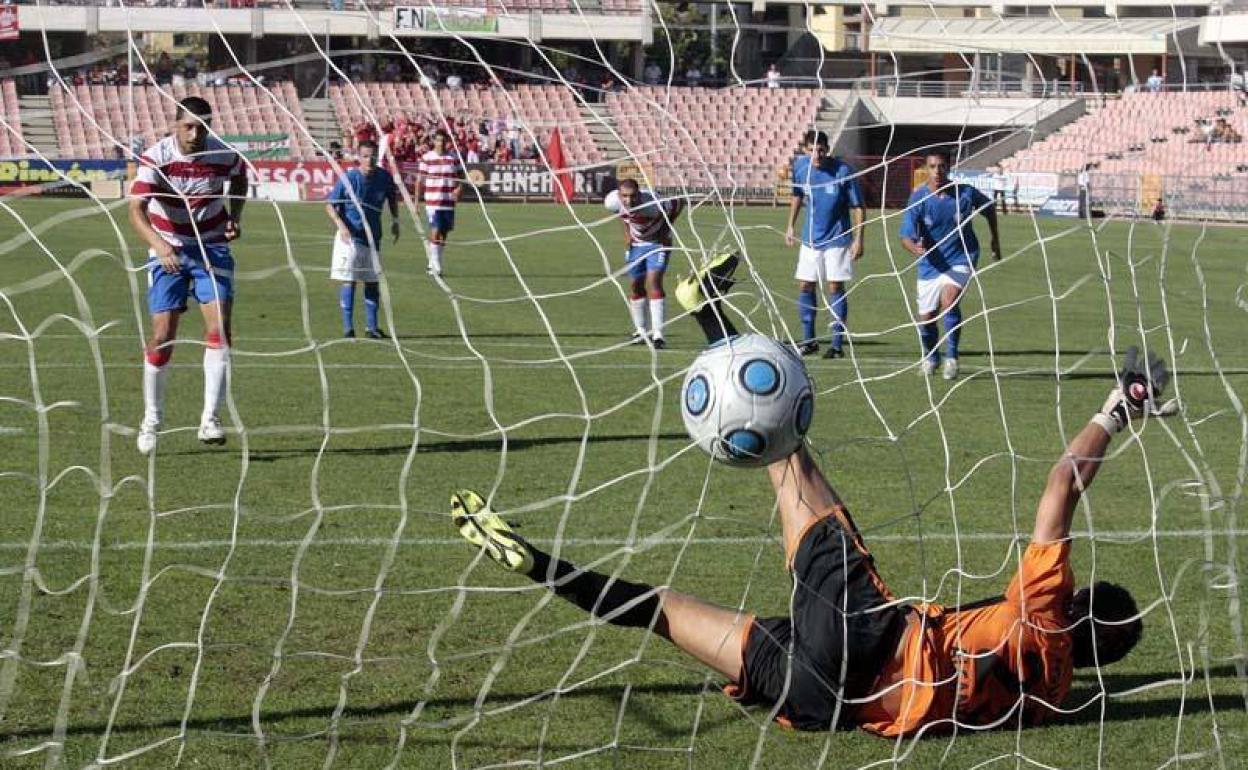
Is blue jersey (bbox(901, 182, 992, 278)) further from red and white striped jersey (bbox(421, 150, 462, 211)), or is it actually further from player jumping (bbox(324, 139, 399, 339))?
A: red and white striped jersey (bbox(421, 150, 462, 211))

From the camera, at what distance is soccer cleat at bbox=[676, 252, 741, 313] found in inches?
230

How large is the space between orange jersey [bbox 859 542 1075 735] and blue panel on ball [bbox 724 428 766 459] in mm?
670

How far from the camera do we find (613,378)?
12.3 m

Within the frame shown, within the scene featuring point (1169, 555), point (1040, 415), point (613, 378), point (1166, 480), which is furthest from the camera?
point (613, 378)

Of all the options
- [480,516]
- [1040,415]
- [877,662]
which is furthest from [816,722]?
[1040,415]

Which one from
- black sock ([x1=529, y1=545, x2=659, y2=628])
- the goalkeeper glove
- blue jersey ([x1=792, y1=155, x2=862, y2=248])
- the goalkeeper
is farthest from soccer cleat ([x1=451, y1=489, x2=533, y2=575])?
blue jersey ([x1=792, y1=155, x2=862, y2=248])

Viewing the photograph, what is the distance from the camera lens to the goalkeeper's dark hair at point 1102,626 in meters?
5.06

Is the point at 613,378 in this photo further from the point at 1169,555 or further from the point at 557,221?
the point at 557,221

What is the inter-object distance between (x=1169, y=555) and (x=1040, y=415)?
4170 mm

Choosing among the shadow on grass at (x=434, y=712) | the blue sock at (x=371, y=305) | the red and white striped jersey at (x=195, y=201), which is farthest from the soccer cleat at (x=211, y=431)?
the blue sock at (x=371, y=305)

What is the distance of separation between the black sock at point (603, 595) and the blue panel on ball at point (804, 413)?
643mm

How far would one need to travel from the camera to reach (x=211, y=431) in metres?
9.12

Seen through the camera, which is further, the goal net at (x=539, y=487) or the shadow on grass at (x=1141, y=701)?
the shadow on grass at (x=1141, y=701)

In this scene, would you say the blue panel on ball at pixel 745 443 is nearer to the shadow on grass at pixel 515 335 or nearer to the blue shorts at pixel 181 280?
the blue shorts at pixel 181 280
